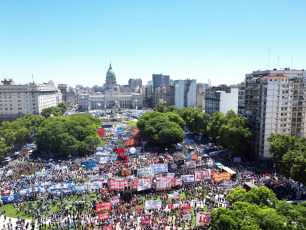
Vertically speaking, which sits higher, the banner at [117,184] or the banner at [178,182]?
the banner at [117,184]

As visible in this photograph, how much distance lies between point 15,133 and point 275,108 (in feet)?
198

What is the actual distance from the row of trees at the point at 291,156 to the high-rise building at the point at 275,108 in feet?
21.9

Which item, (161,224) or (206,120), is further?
(206,120)

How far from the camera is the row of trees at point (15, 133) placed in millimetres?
59138

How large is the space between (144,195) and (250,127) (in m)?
31.9

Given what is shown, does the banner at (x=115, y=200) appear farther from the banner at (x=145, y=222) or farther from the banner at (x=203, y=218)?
the banner at (x=203, y=218)

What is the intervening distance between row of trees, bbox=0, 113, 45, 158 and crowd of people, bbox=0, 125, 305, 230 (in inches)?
395

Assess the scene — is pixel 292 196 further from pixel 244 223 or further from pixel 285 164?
pixel 244 223

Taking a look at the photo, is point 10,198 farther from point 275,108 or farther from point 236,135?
point 275,108

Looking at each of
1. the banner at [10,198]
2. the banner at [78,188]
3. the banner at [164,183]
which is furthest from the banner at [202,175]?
the banner at [10,198]

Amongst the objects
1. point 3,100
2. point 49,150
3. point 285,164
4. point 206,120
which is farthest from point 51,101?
point 285,164

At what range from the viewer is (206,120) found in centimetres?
7231

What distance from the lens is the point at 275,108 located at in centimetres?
5191

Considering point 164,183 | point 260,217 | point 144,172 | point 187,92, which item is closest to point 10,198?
point 144,172
